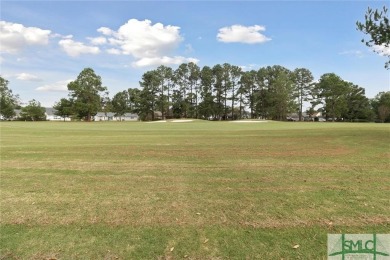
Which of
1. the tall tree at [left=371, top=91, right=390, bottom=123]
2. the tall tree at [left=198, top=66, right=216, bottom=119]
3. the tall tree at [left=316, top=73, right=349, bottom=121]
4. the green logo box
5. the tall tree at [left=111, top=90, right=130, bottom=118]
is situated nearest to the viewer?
the green logo box

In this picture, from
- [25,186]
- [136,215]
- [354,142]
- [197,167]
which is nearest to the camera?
[136,215]

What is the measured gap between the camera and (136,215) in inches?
220

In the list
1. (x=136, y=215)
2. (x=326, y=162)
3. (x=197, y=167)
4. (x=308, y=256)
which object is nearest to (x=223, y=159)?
(x=197, y=167)

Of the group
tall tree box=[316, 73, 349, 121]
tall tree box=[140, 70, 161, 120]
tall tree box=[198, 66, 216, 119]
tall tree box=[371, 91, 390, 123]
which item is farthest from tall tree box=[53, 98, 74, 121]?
tall tree box=[371, 91, 390, 123]

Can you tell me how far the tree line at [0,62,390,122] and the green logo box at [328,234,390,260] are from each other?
287ft

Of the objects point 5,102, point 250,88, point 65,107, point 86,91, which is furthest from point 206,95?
point 5,102

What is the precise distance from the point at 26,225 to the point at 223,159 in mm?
7027

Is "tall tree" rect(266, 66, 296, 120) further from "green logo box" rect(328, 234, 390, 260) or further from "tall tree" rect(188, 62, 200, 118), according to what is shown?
"green logo box" rect(328, 234, 390, 260)

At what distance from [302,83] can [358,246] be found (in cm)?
10003

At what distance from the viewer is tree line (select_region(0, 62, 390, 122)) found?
89438 mm

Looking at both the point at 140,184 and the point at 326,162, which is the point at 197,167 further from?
the point at 326,162

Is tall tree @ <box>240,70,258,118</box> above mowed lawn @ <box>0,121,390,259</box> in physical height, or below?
above

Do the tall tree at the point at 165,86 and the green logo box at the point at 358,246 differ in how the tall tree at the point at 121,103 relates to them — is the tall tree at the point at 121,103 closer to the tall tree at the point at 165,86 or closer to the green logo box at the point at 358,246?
the tall tree at the point at 165,86

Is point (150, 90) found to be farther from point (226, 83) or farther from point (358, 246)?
point (358, 246)
